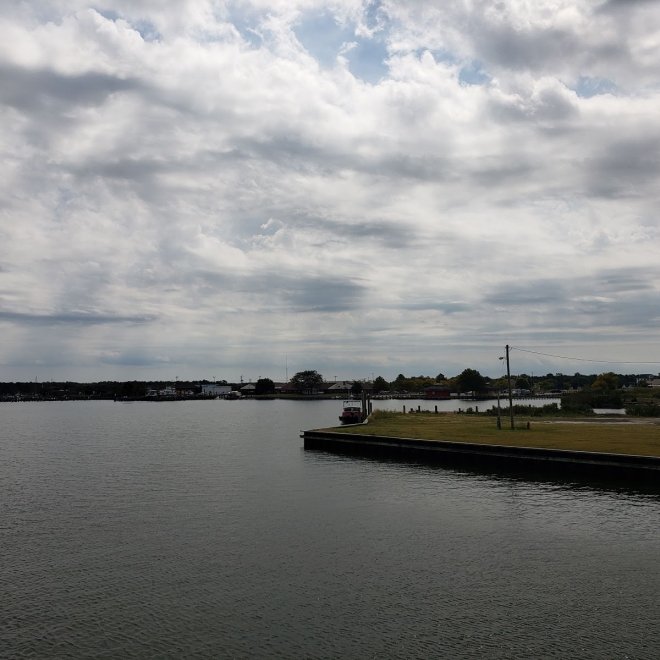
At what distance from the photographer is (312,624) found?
21078 mm

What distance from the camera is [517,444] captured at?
56719 millimetres

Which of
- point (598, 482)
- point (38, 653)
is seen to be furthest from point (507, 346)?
point (38, 653)

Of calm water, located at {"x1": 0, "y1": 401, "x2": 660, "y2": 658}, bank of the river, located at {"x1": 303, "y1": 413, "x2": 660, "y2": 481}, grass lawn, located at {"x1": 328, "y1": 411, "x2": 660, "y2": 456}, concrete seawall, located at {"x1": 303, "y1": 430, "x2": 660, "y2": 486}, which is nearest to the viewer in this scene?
calm water, located at {"x1": 0, "y1": 401, "x2": 660, "y2": 658}

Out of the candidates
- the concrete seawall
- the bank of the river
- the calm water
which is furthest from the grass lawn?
the calm water

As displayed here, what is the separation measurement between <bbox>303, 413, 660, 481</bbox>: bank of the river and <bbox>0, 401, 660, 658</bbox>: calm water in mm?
4733

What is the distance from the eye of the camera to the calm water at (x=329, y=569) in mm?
19781

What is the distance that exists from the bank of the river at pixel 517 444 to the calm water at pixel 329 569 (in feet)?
15.5

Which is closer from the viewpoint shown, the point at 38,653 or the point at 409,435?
the point at 38,653

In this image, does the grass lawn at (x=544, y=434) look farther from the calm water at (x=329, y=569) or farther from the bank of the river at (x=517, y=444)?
the calm water at (x=329, y=569)

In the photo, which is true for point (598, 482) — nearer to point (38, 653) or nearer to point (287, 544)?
point (287, 544)

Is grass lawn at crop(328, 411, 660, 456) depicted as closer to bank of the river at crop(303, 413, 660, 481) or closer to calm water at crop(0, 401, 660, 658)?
bank of the river at crop(303, 413, 660, 481)

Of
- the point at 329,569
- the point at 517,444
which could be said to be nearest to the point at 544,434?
the point at 517,444

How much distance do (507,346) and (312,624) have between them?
5636cm

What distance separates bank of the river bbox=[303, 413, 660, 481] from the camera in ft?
158
